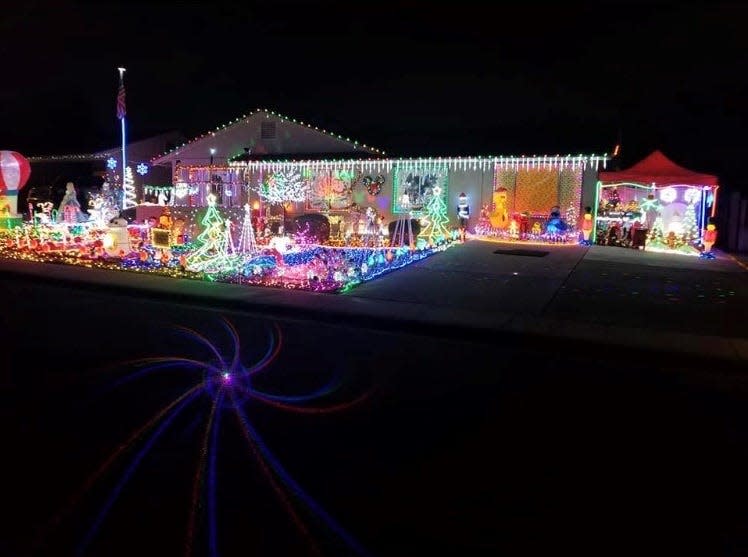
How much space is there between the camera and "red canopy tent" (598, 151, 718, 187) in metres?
17.7

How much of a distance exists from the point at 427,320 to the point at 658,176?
11869 millimetres

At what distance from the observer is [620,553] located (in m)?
3.36

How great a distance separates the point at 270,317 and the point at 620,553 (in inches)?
277

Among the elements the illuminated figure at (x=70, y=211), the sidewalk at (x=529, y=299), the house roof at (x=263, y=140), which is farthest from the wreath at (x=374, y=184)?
the illuminated figure at (x=70, y=211)

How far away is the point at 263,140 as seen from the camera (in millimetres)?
24234

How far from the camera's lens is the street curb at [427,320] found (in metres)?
7.82

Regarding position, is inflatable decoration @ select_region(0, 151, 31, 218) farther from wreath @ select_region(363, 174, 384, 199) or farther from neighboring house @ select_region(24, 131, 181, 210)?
neighboring house @ select_region(24, 131, 181, 210)

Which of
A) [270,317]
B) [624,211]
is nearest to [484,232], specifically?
[624,211]

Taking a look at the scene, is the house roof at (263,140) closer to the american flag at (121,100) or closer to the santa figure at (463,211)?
→ the american flag at (121,100)

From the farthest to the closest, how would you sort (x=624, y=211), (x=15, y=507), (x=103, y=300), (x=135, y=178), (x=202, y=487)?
1. (x=135, y=178)
2. (x=624, y=211)
3. (x=103, y=300)
4. (x=202, y=487)
5. (x=15, y=507)

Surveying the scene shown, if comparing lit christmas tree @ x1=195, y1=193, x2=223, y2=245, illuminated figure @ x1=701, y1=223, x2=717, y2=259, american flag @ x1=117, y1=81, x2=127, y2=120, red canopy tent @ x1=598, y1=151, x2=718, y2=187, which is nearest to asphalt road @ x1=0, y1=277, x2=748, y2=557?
lit christmas tree @ x1=195, y1=193, x2=223, y2=245

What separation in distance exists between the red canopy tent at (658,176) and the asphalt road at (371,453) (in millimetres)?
11764

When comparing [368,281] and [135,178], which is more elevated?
[135,178]

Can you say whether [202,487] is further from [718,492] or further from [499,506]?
[718,492]
